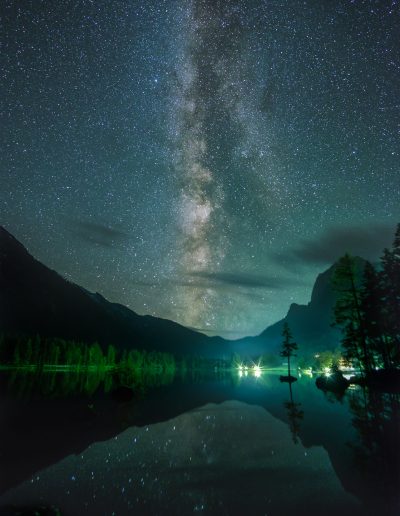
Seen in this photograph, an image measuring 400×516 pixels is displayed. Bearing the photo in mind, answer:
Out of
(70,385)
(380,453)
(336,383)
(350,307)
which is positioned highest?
(350,307)

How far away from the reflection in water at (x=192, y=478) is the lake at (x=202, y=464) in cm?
3

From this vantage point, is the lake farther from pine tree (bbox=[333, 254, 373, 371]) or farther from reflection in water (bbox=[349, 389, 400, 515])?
pine tree (bbox=[333, 254, 373, 371])

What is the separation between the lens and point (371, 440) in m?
11.4

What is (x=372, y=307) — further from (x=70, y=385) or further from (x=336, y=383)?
(x=70, y=385)

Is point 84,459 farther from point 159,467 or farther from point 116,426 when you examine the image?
point 116,426

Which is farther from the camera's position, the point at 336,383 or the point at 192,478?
the point at 336,383

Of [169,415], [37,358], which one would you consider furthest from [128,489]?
[37,358]

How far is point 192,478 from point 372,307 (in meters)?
32.7

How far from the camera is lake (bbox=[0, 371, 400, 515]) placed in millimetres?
7031

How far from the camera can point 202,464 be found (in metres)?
10.0

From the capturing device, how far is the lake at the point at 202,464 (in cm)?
703

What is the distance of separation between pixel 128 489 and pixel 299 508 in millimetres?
4230

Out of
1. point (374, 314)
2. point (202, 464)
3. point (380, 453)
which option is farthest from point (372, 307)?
point (202, 464)

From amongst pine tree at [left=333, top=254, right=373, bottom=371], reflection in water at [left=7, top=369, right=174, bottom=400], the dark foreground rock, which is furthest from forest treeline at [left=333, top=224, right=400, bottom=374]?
reflection in water at [left=7, top=369, right=174, bottom=400]
